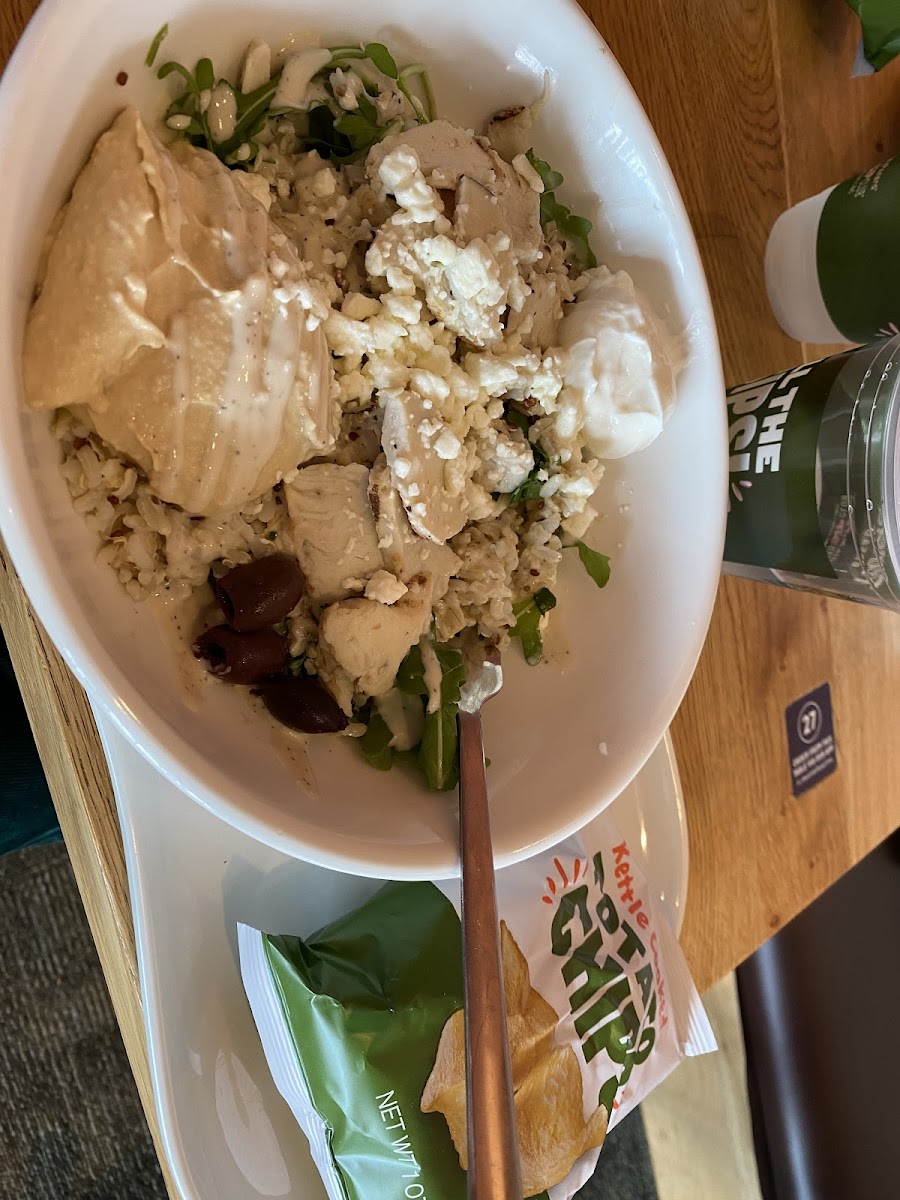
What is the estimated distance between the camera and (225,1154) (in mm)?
869

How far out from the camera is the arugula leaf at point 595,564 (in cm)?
95

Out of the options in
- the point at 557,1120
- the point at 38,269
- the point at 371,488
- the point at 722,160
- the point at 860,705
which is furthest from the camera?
the point at 860,705

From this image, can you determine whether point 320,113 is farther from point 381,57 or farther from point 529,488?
point 529,488

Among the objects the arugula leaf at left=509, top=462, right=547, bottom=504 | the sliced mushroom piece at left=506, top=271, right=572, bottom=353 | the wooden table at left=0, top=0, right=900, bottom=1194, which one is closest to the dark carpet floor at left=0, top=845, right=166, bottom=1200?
the wooden table at left=0, top=0, right=900, bottom=1194

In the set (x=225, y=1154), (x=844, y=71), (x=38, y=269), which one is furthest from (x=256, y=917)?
(x=844, y=71)

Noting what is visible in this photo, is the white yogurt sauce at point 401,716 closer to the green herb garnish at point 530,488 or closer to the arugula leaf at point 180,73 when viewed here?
the green herb garnish at point 530,488

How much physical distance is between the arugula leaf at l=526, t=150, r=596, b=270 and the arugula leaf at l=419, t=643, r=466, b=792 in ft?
1.42

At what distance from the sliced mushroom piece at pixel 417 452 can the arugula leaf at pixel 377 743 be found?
0.59 ft

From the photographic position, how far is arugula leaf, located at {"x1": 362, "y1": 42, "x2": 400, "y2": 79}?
81 centimetres

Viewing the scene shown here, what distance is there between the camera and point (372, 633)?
792mm

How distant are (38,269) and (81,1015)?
1543 mm

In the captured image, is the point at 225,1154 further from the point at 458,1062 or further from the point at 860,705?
the point at 860,705

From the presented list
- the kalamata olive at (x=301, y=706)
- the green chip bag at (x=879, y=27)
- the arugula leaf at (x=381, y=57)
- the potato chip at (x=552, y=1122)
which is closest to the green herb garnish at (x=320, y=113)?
the arugula leaf at (x=381, y=57)

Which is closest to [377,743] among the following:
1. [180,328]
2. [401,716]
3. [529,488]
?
[401,716]
